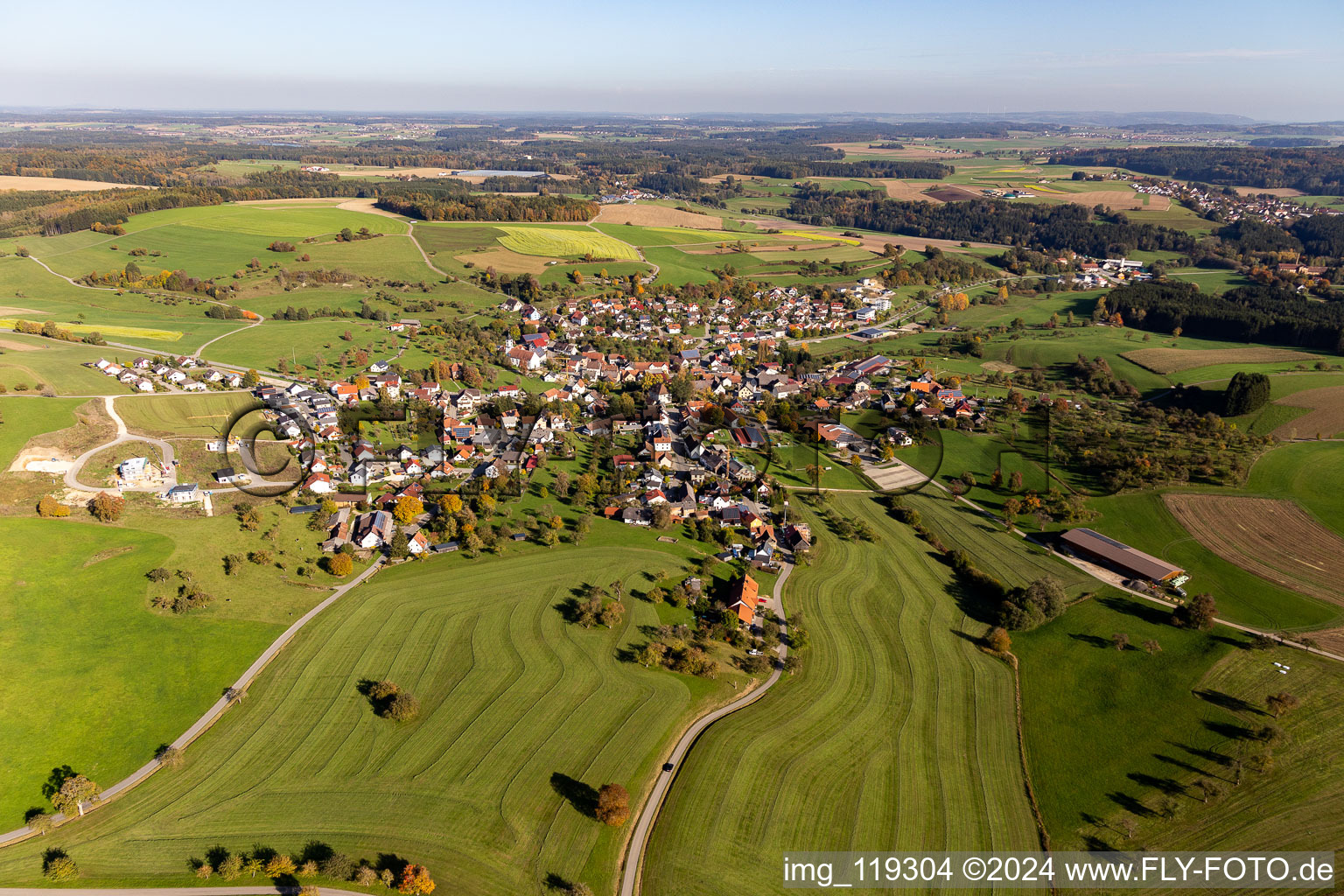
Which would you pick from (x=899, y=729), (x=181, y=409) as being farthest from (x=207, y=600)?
(x=899, y=729)

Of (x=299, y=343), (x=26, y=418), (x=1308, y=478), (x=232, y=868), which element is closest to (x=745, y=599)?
(x=232, y=868)

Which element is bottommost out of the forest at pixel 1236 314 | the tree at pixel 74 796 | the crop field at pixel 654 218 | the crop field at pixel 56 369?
the tree at pixel 74 796

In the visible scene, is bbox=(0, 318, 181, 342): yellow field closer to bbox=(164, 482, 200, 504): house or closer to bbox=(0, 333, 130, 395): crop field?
bbox=(0, 333, 130, 395): crop field

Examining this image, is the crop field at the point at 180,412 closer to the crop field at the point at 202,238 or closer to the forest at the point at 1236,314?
the crop field at the point at 202,238

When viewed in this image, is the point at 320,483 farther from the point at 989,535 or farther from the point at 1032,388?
the point at 1032,388

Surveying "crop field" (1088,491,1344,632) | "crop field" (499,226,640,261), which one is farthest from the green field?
"crop field" (1088,491,1344,632)

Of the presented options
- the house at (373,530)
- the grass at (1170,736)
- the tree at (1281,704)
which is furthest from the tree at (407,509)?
the tree at (1281,704)

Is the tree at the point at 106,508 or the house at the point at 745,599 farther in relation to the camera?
the tree at the point at 106,508
